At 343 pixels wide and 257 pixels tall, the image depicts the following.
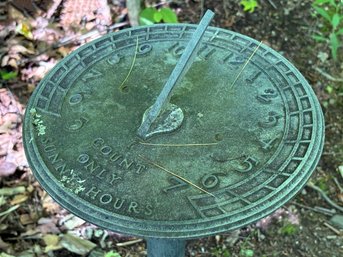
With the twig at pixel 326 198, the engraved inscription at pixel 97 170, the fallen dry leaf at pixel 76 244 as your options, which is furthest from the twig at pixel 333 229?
the engraved inscription at pixel 97 170

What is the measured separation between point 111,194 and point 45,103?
1.67ft

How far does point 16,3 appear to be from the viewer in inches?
134

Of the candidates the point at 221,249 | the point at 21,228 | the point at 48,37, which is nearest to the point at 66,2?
the point at 48,37

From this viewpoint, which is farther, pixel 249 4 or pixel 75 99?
pixel 249 4

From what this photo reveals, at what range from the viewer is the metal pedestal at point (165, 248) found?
6.42 ft

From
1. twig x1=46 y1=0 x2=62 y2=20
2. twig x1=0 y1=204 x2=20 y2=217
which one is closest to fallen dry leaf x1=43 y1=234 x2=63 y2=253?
twig x1=0 y1=204 x2=20 y2=217

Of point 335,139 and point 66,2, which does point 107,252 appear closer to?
point 335,139

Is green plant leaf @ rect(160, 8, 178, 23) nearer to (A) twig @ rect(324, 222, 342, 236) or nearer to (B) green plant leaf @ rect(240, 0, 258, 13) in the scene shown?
(B) green plant leaf @ rect(240, 0, 258, 13)

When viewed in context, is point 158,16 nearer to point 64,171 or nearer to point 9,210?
point 9,210

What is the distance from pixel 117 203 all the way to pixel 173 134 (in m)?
0.35

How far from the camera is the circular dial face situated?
162cm

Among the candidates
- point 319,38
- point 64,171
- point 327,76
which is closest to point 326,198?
point 327,76

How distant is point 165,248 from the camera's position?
6.49ft

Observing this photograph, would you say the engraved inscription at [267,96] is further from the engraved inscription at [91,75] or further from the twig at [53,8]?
the twig at [53,8]
